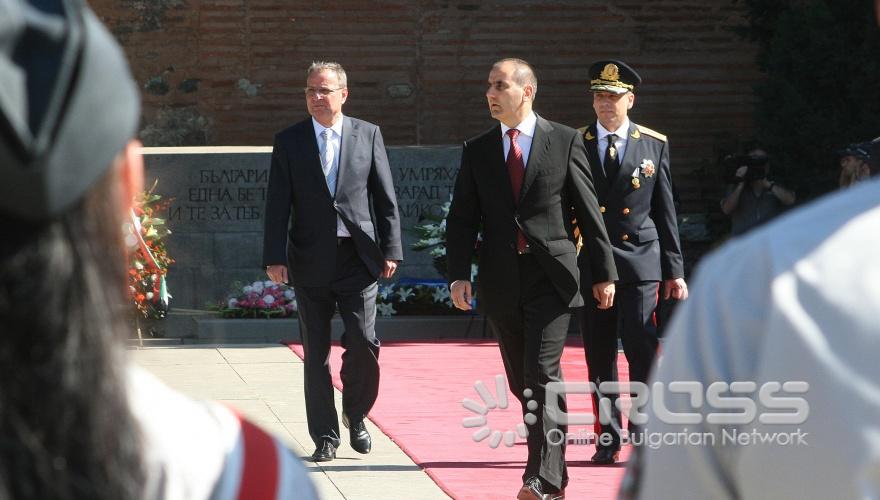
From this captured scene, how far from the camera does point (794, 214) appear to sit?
4.26 feet

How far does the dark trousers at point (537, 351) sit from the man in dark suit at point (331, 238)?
1.15m

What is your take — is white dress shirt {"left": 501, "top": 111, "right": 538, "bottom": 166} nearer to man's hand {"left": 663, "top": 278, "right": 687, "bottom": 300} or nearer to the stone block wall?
man's hand {"left": 663, "top": 278, "right": 687, "bottom": 300}

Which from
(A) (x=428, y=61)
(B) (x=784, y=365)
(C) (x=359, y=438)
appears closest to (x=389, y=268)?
(C) (x=359, y=438)

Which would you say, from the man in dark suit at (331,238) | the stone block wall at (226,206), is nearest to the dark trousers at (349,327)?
the man in dark suit at (331,238)

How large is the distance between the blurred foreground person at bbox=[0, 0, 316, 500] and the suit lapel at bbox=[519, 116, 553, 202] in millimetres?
5624

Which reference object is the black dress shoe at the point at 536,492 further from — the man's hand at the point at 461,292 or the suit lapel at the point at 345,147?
the suit lapel at the point at 345,147

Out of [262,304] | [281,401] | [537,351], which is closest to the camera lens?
[537,351]

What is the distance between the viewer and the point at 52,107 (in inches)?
46.6

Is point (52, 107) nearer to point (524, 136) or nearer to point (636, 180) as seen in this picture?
point (524, 136)

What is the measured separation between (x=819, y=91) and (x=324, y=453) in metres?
10.4

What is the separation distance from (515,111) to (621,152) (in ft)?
4.09

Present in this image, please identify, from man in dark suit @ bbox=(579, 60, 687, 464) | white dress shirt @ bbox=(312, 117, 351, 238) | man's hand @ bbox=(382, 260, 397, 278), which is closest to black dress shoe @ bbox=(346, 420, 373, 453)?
man's hand @ bbox=(382, 260, 397, 278)

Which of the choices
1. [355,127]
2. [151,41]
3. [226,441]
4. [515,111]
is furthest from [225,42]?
[226,441]

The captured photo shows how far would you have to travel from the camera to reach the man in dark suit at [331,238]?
7797 millimetres
